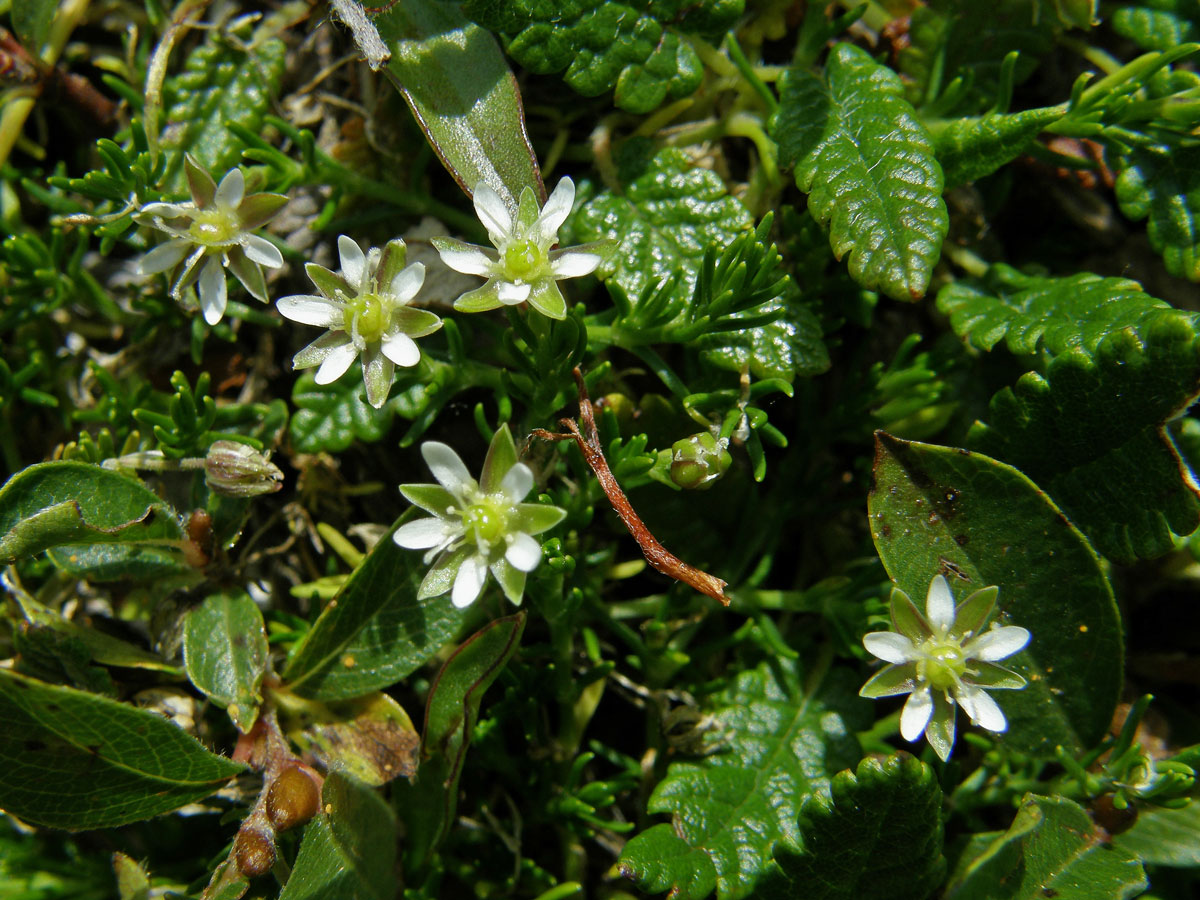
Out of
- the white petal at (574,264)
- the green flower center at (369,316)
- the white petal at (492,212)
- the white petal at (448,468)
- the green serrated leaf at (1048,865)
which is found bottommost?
the green serrated leaf at (1048,865)

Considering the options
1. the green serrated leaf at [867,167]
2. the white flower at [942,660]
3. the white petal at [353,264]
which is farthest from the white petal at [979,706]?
the white petal at [353,264]

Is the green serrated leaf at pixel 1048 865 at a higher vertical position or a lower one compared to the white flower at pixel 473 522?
lower

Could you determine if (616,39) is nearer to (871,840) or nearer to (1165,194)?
(1165,194)

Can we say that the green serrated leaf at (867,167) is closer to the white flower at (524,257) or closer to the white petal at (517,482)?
the white flower at (524,257)

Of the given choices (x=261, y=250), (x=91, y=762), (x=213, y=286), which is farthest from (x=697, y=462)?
(x=91, y=762)

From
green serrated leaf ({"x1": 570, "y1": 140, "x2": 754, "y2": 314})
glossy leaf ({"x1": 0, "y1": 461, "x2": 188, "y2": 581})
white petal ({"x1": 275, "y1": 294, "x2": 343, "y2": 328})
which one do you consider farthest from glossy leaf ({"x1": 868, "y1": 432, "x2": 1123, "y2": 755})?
glossy leaf ({"x1": 0, "y1": 461, "x2": 188, "y2": 581})

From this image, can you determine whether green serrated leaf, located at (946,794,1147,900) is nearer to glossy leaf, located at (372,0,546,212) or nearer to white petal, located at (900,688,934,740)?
white petal, located at (900,688,934,740)
